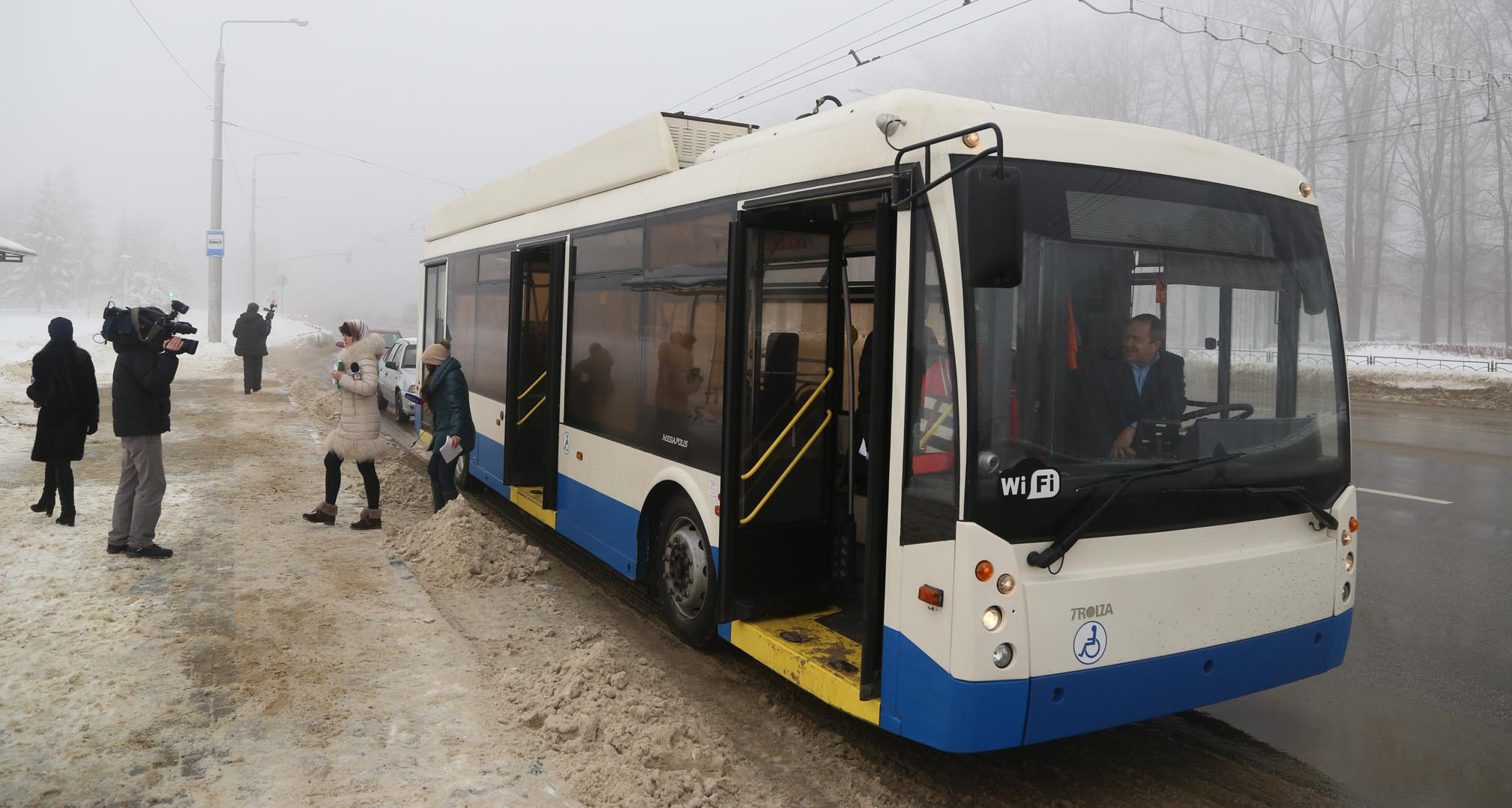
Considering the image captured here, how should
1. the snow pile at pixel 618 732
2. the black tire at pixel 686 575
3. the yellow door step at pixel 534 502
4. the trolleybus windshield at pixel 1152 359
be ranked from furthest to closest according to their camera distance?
the yellow door step at pixel 534 502 → the black tire at pixel 686 575 → the snow pile at pixel 618 732 → the trolleybus windshield at pixel 1152 359

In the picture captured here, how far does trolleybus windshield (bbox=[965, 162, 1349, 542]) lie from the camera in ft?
12.6

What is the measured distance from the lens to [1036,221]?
3.94 metres

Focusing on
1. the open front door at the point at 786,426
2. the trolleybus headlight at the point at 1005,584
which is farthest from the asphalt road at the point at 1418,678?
the open front door at the point at 786,426

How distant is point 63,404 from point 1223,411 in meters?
8.60

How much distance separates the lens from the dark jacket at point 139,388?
7.04 m

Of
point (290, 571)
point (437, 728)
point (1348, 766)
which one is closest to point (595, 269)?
point (290, 571)

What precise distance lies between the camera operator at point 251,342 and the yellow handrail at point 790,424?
17157 mm

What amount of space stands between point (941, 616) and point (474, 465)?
7693mm

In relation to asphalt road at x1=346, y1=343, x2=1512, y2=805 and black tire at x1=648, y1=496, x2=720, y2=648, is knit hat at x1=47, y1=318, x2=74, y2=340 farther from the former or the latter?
asphalt road at x1=346, y1=343, x2=1512, y2=805

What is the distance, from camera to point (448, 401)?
8719 millimetres

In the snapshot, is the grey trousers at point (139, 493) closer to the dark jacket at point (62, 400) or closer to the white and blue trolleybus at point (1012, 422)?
the dark jacket at point (62, 400)

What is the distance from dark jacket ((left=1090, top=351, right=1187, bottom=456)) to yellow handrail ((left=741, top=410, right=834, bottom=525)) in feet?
5.82

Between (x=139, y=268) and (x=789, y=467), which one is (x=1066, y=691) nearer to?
(x=789, y=467)

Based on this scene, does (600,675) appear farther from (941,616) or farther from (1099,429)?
(1099,429)
